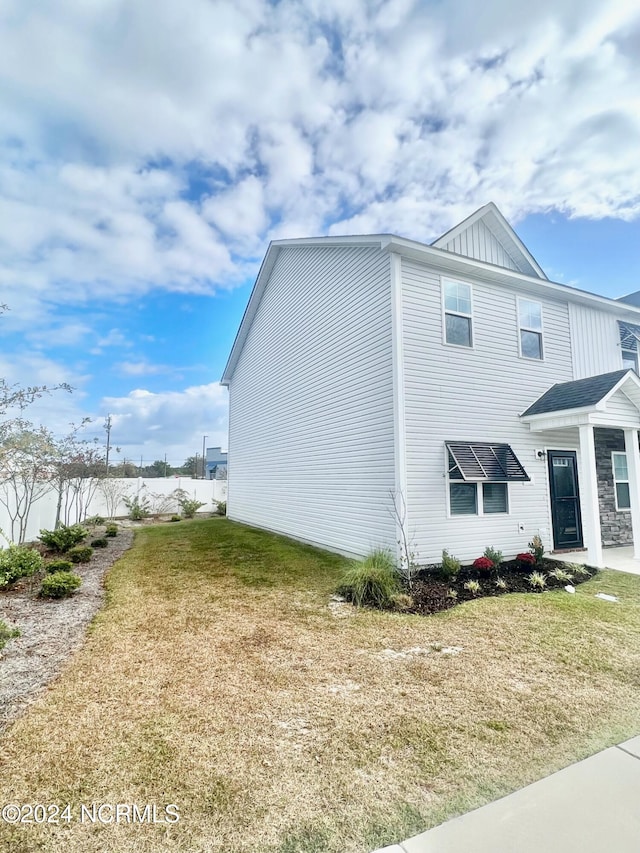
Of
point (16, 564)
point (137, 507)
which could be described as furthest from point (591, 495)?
point (137, 507)

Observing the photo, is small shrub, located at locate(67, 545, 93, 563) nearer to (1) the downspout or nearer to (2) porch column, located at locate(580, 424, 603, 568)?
(1) the downspout

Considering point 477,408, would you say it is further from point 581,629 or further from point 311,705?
point 311,705

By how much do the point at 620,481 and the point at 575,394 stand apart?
369 cm

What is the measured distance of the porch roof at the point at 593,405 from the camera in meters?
7.70

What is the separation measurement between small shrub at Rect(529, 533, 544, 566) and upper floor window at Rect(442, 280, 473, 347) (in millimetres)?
4136

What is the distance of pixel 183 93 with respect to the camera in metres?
7.45

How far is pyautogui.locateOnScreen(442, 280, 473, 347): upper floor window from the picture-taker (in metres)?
8.09

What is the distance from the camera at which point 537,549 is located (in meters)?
7.74

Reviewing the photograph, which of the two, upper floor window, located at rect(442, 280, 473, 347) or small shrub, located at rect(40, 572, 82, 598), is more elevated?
upper floor window, located at rect(442, 280, 473, 347)

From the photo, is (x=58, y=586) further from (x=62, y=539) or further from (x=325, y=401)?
(x=325, y=401)

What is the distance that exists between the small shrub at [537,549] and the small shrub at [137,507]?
16.5 m

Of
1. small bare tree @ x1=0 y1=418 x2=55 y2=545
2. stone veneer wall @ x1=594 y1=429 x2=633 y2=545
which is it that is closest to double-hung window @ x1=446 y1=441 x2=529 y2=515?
stone veneer wall @ x1=594 y1=429 x2=633 y2=545

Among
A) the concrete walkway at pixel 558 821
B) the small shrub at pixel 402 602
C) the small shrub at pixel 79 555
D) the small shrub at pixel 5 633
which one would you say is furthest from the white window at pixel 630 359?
the small shrub at pixel 79 555

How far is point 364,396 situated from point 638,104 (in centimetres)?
801
